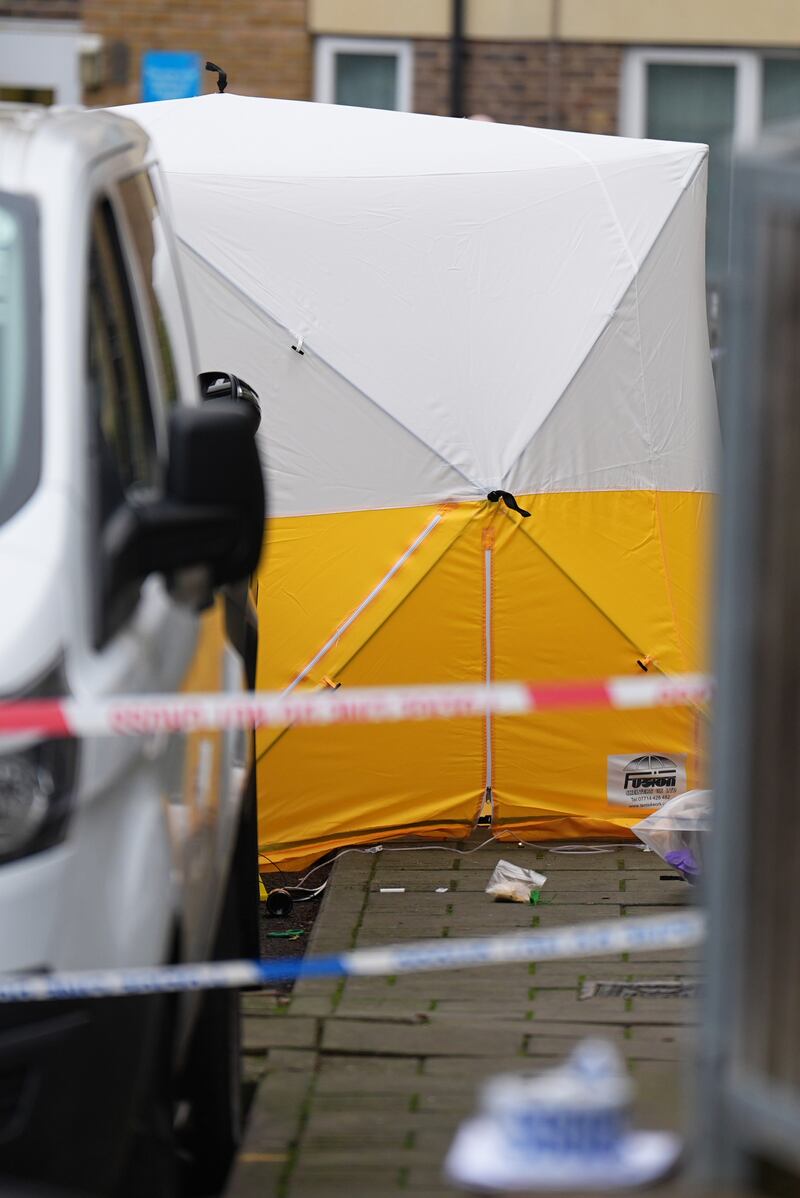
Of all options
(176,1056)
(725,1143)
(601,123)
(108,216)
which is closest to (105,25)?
(601,123)

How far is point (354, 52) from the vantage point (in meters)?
13.9

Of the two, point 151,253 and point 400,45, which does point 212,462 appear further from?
point 400,45

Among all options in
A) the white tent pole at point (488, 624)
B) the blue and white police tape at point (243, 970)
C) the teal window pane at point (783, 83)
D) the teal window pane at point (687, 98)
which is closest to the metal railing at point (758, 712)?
the blue and white police tape at point (243, 970)

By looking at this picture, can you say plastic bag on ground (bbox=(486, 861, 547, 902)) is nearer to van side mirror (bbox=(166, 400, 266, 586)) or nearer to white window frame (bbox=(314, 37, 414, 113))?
van side mirror (bbox=(166, 400, 266, 586))

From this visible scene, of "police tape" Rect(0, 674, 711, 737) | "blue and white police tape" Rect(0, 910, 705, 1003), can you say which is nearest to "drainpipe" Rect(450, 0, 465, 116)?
"police tape" Rect(0, 674, 711, 737)

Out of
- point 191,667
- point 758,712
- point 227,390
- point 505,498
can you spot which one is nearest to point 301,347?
point 505,498

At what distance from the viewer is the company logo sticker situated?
734cm

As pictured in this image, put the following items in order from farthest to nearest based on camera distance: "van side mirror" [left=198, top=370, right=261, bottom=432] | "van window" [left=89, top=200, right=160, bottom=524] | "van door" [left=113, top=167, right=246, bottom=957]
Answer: "van side mirror" [left=198, top=370, right=261, bottom=432], "van door" [left=113, top=167, right=246, bottom=957], "van window" [left=89, top=200, right=160, bottom=524]

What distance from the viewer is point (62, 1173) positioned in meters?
2.86

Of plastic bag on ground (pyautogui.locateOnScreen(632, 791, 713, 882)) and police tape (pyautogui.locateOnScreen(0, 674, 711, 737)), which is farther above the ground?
police tape (pyautogui.locateOnScreen(0, 674, 711, 737))

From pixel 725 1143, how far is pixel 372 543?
4566 millimetres

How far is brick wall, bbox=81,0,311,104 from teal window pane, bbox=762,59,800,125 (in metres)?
3.31

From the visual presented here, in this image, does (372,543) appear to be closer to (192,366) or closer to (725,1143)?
(192,366)

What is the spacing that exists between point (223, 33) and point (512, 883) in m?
8.68
